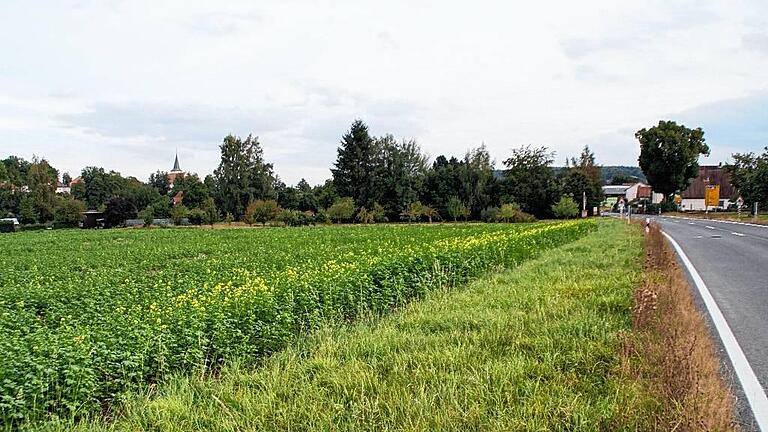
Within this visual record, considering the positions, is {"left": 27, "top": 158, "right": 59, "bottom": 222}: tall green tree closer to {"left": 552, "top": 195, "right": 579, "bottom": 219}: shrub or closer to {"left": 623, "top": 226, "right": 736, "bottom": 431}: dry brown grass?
{"left": 552, "top": 195, "right": 579, "bottom": 219}: shrub

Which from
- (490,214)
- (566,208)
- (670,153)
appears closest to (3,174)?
(490,214)

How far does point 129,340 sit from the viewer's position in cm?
489

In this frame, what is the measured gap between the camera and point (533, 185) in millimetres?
66500

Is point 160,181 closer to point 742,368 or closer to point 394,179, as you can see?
point 394,179

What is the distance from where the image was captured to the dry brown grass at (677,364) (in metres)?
3.63

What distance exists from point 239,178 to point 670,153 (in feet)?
195

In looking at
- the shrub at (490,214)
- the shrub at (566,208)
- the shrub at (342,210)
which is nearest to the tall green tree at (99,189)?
the shrub at (342,210)

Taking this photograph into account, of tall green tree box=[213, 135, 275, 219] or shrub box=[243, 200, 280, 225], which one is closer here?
shrub box=[243, 200, 280, 225]

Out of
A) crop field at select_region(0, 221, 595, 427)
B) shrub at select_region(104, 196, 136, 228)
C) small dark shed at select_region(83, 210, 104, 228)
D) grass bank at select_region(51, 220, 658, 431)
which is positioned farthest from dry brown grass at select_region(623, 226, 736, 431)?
small dark shed at select_region(83, 210, 104, 228)

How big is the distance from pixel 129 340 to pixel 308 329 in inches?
93.8

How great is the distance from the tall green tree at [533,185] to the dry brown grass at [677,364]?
60.0m

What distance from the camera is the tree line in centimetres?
6638

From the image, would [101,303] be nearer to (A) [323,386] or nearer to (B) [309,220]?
(A) [323,386]

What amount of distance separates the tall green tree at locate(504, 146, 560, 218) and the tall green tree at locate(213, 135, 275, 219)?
116 ft
